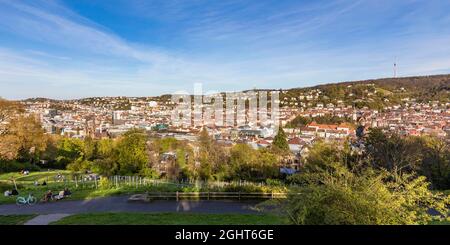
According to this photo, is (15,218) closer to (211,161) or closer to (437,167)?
(211,161)

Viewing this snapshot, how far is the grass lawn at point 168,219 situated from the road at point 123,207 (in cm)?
46

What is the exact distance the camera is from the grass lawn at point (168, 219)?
5.96 m

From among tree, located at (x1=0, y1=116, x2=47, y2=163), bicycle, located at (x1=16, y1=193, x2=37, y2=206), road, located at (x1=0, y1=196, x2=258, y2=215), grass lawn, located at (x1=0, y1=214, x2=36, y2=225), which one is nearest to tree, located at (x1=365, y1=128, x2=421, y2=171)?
road, located at (x1=0, y1=196, x2=258, y2=215)

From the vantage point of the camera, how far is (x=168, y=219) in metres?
6.29

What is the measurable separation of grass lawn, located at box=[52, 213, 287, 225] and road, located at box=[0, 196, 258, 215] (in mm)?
463

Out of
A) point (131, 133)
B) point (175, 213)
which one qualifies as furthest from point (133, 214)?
point (131, 133)

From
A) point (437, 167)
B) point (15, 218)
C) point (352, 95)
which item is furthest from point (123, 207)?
point (352, 95)

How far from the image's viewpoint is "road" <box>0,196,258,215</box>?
716 centimetres

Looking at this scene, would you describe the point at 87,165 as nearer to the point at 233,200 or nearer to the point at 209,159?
the point at 209,159

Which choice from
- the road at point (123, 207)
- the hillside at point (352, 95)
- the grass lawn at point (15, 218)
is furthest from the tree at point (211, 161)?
the hillside at point (352, 95)

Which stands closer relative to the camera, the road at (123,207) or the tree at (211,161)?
the road at (123,207)

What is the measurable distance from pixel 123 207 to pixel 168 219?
1655mm

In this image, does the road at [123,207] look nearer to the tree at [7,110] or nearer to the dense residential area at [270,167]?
the dense residential area at [270,167]

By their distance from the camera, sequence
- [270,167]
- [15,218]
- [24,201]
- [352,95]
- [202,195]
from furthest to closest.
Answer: [352,95] → [270,167] → [202,195] → [24,201] → [15,218]
